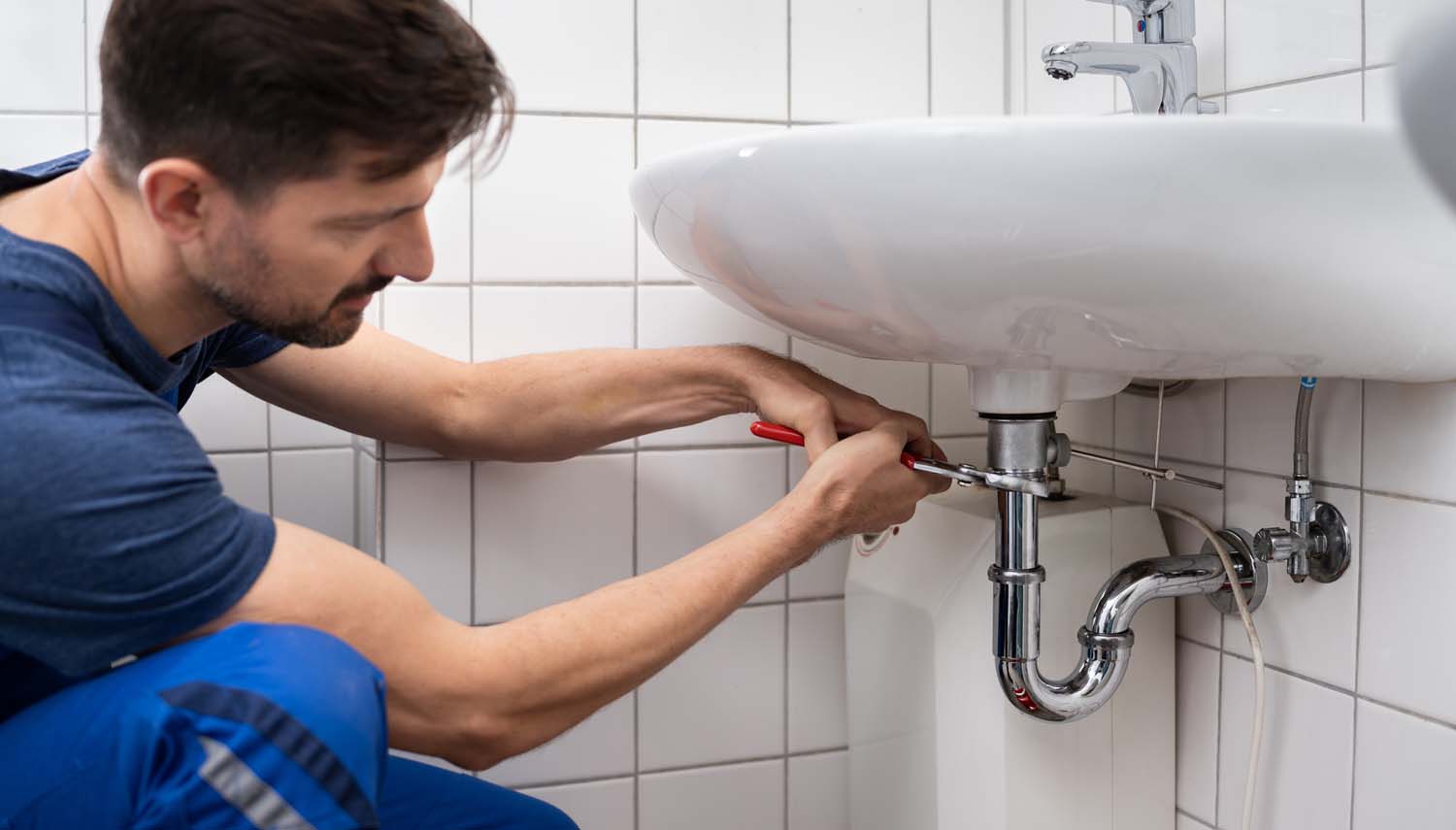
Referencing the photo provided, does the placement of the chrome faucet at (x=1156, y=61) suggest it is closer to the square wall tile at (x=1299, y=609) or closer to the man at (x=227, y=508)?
the square wall tile at (x=1299, y=609)

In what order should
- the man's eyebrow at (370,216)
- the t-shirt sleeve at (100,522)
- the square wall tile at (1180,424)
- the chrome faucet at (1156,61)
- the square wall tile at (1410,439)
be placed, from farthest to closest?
the square wall tile at (1180,424)
the chrome faucet at (1156,61)
the square wall tile at (1410,439)
the man's eyebrow at (370,216)
the t-shirt sleeve at (100,522)

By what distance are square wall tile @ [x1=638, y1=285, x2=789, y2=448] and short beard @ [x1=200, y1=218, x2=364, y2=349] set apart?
1.49 feet

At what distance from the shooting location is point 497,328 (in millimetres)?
1144

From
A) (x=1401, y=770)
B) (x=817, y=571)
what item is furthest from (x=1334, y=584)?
(x=817, y=571)

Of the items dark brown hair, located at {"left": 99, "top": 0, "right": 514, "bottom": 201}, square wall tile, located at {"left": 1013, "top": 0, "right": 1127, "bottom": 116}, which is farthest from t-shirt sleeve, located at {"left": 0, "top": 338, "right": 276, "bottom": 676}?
square wall tile, located at {"left": 1013, "top": 0, "right": 1127, "bottom": 116}

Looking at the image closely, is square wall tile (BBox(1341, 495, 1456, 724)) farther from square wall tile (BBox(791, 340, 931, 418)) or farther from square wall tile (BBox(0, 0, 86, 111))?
square wall tile (BBox(0, 0, 86, 111))

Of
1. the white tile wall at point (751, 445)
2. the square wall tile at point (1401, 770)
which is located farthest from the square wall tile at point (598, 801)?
the square wall tile at point (1401, 770)

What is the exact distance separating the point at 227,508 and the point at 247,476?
632 millimetres

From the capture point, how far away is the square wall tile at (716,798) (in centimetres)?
122

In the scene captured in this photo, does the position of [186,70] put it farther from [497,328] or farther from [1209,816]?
[1209,816]

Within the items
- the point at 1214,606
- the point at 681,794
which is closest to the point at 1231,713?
the point at 1214,606

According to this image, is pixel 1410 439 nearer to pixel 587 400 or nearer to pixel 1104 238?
pixel 1104 238

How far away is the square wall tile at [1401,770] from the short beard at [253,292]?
802 mm

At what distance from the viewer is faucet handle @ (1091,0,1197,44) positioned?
979 mm
